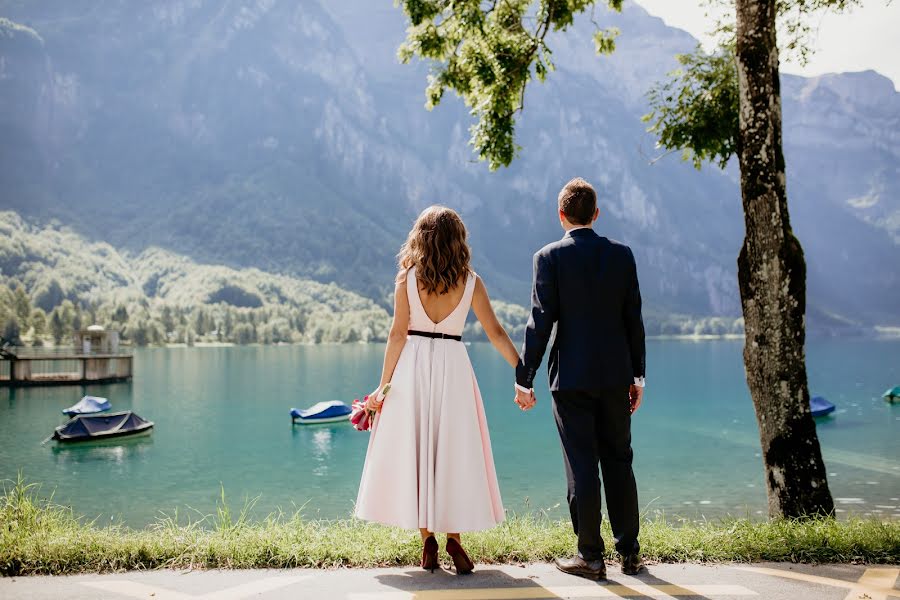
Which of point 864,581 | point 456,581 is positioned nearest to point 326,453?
point 456,581

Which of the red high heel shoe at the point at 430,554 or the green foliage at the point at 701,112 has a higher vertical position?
the green foliage at the point at 701,112

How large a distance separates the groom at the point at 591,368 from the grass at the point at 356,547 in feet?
1.77

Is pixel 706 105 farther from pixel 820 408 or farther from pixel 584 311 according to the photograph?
pixel 820 408

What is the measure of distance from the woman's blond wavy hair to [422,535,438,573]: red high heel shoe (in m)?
1.65

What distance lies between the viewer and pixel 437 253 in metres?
5.02

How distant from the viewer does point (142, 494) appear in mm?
25750

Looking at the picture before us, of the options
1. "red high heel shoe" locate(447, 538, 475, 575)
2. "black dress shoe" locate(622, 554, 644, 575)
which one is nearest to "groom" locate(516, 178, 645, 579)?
"black dress shoe" locate(622, 554, 644, 575)

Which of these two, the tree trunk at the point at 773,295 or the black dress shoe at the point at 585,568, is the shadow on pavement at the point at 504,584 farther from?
the tree trunk at the point at 773,295

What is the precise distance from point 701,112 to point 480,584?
6530mm

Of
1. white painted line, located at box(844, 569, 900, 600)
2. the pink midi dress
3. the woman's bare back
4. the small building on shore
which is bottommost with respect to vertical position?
the small building on shore

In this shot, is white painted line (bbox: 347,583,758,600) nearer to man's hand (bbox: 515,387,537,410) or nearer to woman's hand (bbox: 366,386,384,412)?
man's hand (bbox: 515,387,537,410)

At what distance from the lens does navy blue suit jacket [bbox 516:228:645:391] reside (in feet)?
16.0

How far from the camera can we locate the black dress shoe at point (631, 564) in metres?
4.85

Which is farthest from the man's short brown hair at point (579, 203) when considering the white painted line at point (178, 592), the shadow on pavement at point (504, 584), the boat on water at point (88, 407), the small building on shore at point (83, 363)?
the small building on shore at point (83, 363)
